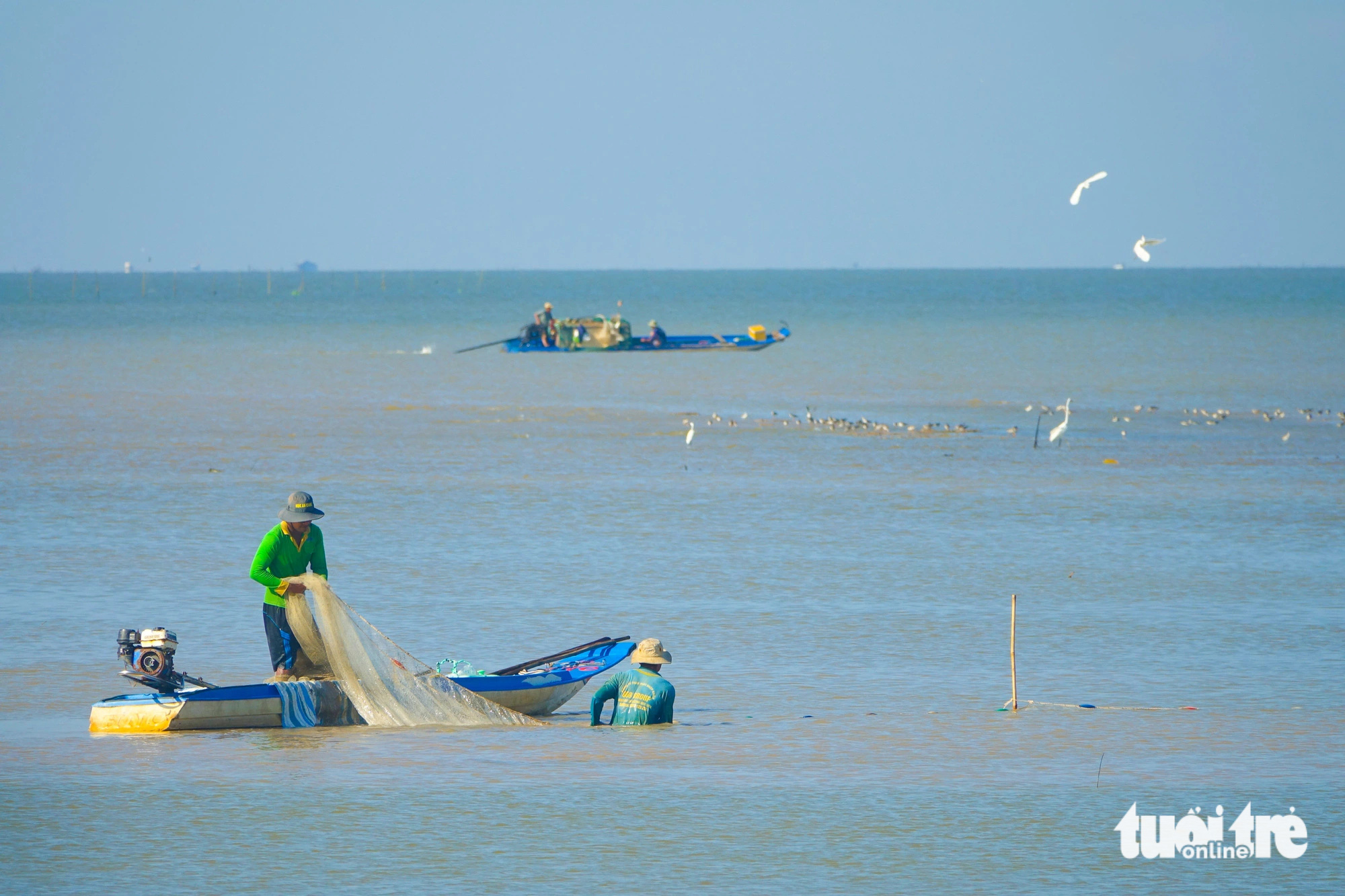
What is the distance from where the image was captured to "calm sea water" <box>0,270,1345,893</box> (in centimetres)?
989

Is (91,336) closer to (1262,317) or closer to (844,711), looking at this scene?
(1262,317)

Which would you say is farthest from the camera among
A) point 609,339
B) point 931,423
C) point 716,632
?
point 609,339

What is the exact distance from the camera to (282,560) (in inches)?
479

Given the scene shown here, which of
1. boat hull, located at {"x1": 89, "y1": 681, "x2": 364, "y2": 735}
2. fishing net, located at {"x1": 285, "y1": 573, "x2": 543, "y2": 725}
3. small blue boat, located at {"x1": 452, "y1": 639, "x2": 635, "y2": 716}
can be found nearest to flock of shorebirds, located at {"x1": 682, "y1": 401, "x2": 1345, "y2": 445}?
small blue boat, located at {"x1": 452, "y1": 639, "x2": 635, "y2": 716}

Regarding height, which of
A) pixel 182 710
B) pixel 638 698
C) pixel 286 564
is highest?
pixel 286 564

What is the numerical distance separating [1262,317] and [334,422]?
74.1 m

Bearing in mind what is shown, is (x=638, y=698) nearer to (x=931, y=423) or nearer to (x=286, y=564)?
(x=286, y=564)

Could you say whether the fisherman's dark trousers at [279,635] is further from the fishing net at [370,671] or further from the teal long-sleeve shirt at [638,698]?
the teal long-sleeve shirt at [638,698]

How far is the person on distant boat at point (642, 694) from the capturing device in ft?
→ 40.4

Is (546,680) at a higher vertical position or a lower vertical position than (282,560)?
lower

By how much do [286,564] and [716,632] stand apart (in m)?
4.96

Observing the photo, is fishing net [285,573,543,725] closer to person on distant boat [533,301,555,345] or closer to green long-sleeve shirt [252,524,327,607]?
green long-sleeve shirt [252,524,327,607]

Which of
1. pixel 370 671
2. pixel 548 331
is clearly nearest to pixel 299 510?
pixel 370 671

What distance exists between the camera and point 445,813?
10.4m
